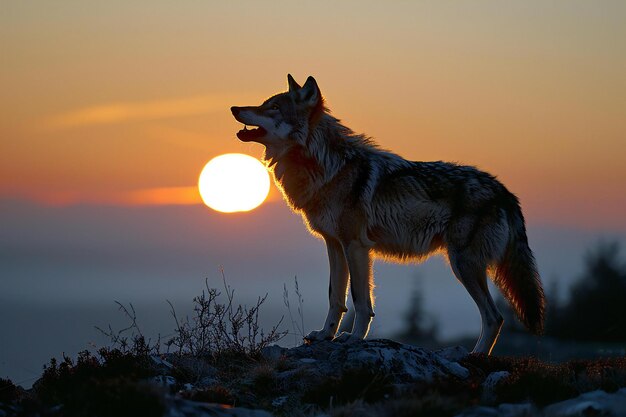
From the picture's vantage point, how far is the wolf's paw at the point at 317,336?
11.8 metres

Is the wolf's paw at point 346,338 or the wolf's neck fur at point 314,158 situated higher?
the wolf's neck fur at point 314,158

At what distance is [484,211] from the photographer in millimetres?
12148

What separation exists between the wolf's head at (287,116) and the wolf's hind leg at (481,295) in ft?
8.57

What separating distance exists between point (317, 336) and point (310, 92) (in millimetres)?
3195

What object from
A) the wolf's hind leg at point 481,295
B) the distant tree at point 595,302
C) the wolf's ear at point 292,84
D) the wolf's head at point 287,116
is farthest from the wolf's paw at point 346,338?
the distant tree at point 595,302

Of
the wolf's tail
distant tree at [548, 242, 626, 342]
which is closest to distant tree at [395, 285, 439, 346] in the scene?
distant tree at [548, 242, 626, 342]

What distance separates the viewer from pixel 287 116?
12273mm

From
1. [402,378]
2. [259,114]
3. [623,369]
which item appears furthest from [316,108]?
[623,369]

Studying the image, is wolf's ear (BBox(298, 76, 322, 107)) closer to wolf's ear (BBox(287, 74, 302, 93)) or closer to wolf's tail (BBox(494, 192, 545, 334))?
wolf's ear (BBox(287, 74, 302, 93))

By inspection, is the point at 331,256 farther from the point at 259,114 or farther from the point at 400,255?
the point at 259,114

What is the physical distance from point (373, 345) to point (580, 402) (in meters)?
2.80

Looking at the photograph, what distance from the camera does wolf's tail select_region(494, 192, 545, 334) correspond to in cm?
1228

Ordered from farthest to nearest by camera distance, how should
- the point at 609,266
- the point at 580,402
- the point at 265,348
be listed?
1. the point at 609,266
2. the point at 265,348
3. the point at 580,402

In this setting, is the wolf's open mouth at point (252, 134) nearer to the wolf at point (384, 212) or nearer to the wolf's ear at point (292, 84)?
the wolf at point (384, 212)
